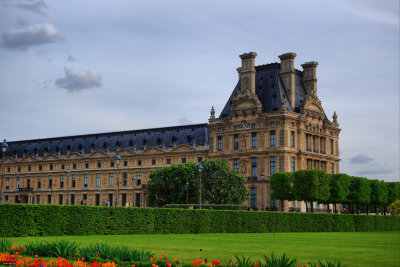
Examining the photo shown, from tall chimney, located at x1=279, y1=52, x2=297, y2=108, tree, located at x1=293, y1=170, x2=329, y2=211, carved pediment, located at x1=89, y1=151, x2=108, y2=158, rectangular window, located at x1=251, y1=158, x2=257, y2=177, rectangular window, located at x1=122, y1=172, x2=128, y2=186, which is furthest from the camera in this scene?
carved pediment, located at x1=89, y1=151, x2=108, y2=158

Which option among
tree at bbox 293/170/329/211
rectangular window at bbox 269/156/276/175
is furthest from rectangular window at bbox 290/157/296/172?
tree at bbox 293/170/329/211

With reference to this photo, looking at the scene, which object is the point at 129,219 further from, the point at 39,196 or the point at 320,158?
the point at 39,196

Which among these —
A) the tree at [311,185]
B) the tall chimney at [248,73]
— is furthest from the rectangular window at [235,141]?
the tree at [311,185]

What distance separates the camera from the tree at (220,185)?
7562cm

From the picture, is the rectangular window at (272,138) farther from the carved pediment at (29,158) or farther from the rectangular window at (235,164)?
the carved pediment at (29,158)

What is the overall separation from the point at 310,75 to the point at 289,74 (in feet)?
21.7

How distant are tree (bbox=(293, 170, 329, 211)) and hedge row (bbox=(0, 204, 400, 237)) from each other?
1866 cm

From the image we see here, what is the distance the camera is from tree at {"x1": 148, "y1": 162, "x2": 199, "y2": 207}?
253ft

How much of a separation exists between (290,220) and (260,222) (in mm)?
4685

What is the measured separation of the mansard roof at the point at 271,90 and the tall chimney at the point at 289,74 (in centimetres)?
71

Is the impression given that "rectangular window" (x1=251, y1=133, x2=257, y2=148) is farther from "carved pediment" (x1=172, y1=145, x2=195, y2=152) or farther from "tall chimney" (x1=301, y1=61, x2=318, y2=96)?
"carved pediment" (x1=172, y1=145, x2=195, y2=152)

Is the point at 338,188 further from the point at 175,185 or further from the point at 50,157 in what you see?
the point at 50,157

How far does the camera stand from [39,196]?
12850 cm

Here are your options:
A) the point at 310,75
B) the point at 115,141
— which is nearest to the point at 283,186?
the point at 310,75
